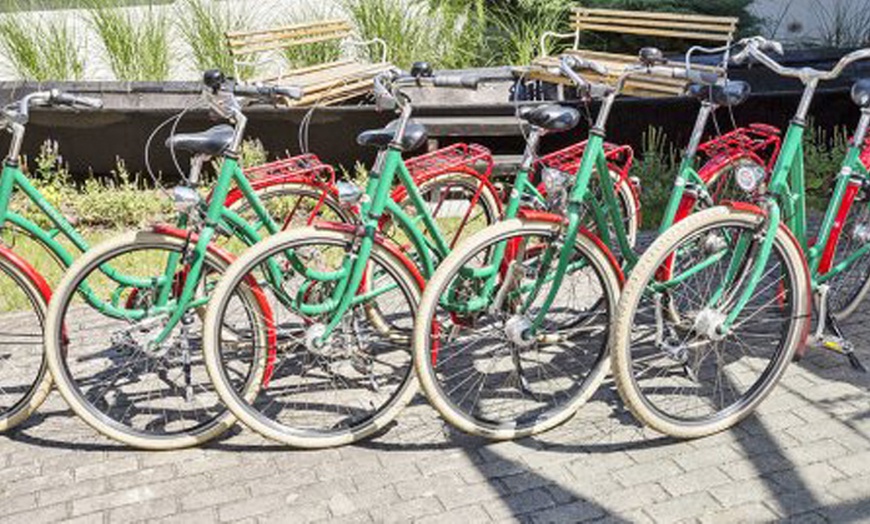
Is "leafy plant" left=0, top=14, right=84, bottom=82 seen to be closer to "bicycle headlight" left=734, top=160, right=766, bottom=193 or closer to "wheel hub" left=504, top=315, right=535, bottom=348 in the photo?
"wheel hub" left=504, top=315, right=535, bottom=348

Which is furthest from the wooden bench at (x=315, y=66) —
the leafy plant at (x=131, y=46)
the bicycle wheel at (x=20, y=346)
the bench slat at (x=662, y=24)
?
the bicycle wheel at (x=20, y=346)

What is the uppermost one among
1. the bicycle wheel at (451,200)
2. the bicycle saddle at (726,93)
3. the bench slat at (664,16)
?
the bench slat at (664,16)

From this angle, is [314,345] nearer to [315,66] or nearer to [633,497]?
A: [633,497]

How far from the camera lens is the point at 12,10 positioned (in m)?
8.98

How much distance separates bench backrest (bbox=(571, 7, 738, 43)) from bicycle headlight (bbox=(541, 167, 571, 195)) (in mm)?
3733

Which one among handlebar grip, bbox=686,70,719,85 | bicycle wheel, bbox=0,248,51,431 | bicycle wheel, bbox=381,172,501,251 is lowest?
bicycle wheel, bbox=0,248,51,431

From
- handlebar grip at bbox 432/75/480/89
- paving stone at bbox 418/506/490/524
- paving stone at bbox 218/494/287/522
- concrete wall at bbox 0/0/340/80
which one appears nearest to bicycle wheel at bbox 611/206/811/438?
paving stone at bbox 418/506/490/524

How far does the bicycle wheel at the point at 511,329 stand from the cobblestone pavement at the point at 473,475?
163 mm

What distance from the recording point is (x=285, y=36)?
7605mm

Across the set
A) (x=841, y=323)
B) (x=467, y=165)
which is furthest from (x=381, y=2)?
(x=841, y=323)

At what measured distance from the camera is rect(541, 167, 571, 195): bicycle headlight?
3773 millimetres

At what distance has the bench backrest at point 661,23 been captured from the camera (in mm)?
7168

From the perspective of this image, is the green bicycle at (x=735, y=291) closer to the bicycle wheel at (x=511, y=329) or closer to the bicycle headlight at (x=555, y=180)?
the bicycle wheel at (x=511, y=329)

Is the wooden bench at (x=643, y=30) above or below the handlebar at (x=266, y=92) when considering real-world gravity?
below
